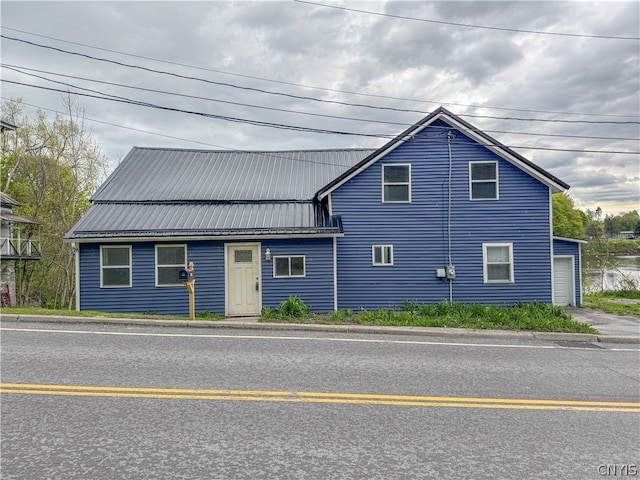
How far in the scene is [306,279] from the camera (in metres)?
13.6

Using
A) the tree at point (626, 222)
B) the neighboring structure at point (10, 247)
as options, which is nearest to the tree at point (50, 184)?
the neighboring structure at point (10, 247)

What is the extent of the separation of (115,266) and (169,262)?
171 centimetres

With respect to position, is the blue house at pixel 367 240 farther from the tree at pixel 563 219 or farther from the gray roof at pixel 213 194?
the tree at pixel 563 219

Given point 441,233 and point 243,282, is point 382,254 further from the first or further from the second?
point 243,282

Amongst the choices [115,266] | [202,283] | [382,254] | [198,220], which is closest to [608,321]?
[382,254]

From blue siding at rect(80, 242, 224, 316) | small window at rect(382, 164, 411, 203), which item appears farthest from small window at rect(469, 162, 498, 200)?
blue siding at rect(80, 242, 224, 316)

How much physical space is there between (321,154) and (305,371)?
14625 mm

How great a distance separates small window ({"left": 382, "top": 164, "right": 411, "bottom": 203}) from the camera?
1416cm

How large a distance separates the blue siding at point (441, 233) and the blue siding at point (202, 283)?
89 cm

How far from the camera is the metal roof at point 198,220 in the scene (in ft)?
43.3

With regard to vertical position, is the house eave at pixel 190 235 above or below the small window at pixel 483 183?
below

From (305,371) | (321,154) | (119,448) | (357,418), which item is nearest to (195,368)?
(305,371)

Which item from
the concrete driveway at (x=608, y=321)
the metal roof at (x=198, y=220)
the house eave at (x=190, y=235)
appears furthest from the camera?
the metal roof at (x=198, y=220)

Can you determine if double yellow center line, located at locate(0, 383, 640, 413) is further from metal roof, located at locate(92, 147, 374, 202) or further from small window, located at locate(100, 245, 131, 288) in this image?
metal roof, located at locate(92, 147, 374, 202)
